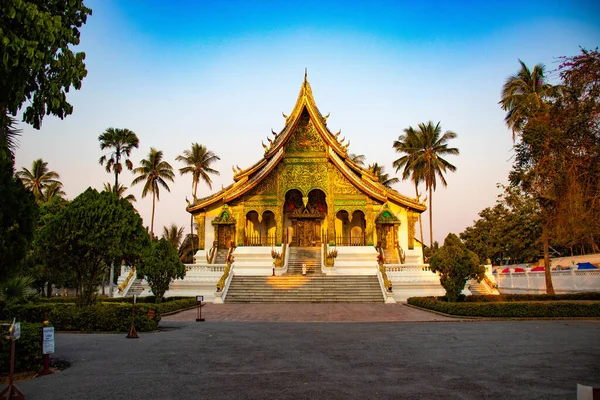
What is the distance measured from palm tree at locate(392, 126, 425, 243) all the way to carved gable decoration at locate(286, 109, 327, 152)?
10501 mm

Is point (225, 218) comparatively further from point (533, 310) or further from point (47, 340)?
point (47, 340)

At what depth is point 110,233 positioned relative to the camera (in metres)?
13.5

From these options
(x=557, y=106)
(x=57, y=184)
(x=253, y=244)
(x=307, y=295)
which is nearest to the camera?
(x=557, y=106)

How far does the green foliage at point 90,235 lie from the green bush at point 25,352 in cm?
579

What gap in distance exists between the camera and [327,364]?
8.01 metres

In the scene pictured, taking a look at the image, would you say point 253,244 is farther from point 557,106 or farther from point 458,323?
point 557,106

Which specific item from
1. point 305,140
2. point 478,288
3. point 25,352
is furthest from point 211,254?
point 25,352

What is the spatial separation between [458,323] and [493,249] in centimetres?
3716

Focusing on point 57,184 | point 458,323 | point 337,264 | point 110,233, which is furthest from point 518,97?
point 57,184

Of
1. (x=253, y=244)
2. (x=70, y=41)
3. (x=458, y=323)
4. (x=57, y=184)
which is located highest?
(x=57, y=184)

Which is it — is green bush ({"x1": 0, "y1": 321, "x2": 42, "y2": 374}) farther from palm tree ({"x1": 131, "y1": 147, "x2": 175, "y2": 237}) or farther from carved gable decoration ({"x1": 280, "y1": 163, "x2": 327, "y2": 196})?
palm tree ({"x1": 131, "y1": 147, "x2": 175, "y2": 237})

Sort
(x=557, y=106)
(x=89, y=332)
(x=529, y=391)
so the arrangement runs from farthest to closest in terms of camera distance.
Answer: (x=89, y=332)
(x=557, y=106)
(x=529, y=391)

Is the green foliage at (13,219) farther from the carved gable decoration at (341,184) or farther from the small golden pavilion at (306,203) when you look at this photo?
the carved gable decoration at (341,184)

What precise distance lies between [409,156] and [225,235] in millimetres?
19763
